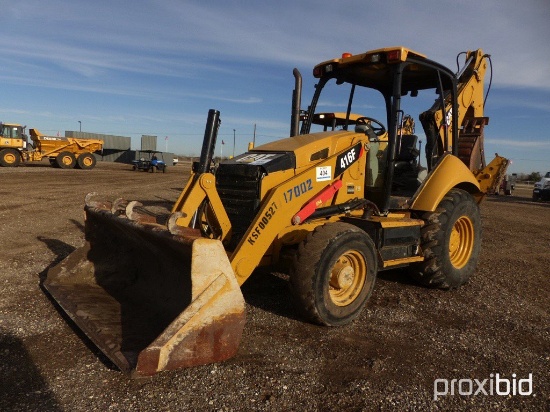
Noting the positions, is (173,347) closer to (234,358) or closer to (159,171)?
→ (234,358)

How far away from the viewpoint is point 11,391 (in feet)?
9.00

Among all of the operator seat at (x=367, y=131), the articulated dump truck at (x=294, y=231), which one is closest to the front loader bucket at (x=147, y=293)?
the articulated dump truck at (x=294, y=231)

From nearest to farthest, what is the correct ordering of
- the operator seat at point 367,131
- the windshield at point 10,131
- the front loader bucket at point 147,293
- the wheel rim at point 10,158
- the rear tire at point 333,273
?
the front loader bucket at point 147,293 < the rear tire at point 333,273 < the operator seat at point 367,131 < the windshield at point 10,131 < the wheel rim at point 10,158

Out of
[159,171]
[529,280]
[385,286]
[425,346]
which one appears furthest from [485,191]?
[159,171]

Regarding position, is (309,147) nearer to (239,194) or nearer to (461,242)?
(239,194)

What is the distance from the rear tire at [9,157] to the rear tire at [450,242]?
28030mm

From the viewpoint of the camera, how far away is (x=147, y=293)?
416 cm

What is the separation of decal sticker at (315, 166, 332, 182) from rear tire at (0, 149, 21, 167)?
27795mm

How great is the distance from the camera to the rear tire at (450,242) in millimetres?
5008

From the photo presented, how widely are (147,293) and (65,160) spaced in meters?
27.7

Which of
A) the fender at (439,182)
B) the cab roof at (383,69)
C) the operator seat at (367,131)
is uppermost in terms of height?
the cab roof at (383,69)

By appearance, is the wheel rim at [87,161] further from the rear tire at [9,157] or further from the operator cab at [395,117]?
the operator cab at [395,117]

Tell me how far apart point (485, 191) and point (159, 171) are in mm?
30276

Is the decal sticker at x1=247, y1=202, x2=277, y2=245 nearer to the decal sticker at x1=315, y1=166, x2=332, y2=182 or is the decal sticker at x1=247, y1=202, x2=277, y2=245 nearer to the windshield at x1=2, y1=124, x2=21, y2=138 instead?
the decal sticker at x1=315, y1=166, x2=332, y2=182
